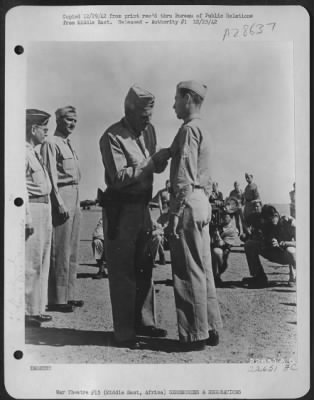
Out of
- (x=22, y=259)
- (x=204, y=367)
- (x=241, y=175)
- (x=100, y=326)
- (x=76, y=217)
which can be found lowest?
(x=204, y=367)

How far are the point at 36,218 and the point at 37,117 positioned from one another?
0.28 meters

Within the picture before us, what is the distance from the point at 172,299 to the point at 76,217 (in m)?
0.35

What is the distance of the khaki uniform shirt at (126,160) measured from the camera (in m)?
1.27

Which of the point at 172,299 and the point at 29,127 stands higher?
the point at 29,127

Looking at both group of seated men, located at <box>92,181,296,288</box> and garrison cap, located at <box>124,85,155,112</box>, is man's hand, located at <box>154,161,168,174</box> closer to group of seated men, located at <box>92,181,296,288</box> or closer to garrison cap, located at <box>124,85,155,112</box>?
group of seated men, located at <box>92,181,296,288</box>

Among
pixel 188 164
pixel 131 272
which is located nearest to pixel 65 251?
pixel 131 272

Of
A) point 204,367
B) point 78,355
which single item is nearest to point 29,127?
point 78,355

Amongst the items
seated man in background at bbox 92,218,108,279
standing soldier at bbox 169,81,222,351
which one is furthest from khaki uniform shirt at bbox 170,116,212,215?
seated man in background at bbox 92,218,108,279

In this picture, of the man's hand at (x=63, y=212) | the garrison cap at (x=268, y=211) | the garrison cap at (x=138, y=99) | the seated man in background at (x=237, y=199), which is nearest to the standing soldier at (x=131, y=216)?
the garrison cap at (x=138, y=99)

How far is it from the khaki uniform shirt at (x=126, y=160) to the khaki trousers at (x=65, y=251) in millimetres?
115

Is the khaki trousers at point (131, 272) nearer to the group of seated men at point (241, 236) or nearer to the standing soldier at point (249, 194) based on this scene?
the group of seated men at point (241, 236)

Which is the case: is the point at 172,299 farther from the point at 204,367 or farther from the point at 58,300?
the point at 58,300

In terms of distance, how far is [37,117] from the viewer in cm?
128

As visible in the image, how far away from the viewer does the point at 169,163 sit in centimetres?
128
